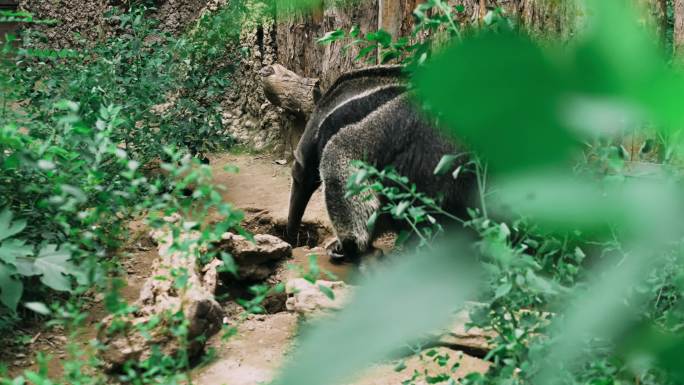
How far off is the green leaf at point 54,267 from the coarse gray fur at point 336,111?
202 cm

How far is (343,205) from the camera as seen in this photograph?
559cm

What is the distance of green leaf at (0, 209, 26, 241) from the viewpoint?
4.03 metres

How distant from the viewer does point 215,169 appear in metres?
7.58

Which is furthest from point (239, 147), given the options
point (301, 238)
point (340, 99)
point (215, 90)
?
point (340, 99)

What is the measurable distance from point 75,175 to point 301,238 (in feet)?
9.07

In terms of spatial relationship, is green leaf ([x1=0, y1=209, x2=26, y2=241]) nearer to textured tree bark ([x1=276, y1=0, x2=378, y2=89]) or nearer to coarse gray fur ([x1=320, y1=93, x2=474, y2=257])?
coarse gray fur ([x1=320, y1=93, x2=474, y2=257])

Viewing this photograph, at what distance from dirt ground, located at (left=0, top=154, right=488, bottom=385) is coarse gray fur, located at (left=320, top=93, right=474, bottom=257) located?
297mm

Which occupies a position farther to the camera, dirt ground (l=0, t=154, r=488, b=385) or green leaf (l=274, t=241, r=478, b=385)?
dirt ground (l=0, t=154, r=488, b=385)

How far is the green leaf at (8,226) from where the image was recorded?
4.03 m

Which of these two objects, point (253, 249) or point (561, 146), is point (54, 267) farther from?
point (561, 146)

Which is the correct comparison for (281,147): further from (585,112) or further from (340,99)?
(585,112)

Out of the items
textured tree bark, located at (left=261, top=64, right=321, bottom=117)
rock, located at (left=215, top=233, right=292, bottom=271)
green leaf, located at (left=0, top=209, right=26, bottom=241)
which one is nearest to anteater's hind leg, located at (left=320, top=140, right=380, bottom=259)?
rock, located at (left=215, top=233, right=292, bottom=271)

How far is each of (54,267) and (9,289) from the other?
0.24 m

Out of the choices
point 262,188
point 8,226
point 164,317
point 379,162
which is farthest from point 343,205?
point 8,226
